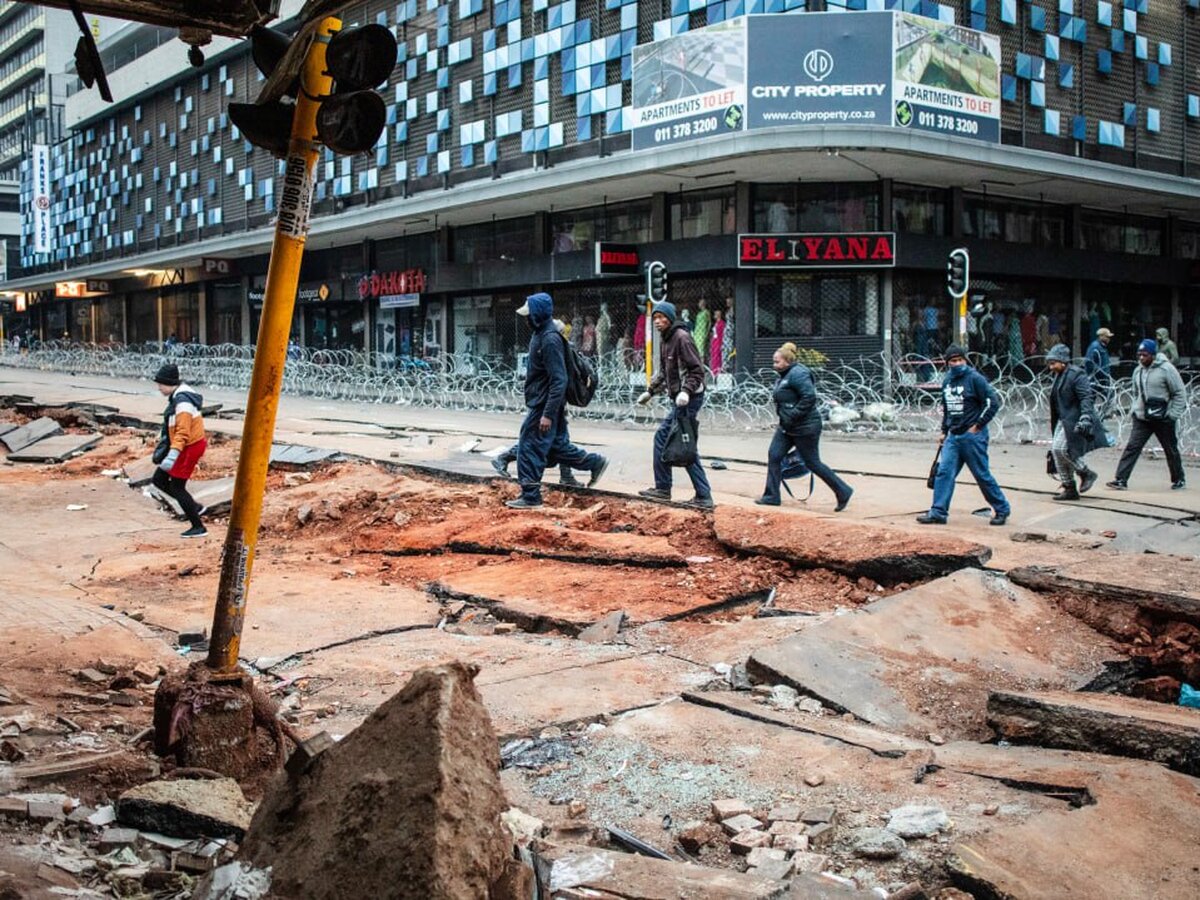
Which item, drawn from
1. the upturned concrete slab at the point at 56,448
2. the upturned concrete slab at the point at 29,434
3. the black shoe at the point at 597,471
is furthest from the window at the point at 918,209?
the upturned concrete slab at the point at 29,434

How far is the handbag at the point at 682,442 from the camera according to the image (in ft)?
33.9

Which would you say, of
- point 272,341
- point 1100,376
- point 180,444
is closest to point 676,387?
point 180,444

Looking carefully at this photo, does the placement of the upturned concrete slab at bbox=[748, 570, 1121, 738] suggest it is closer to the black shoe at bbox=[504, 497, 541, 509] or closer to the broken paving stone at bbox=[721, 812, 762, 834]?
the broken paving stone at bbox=[721, 812, 762, 834]

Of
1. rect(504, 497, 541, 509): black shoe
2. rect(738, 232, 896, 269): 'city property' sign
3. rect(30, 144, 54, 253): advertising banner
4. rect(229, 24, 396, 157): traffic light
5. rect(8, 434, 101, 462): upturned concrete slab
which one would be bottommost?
rect(504, 497, 541, 509): black shoe

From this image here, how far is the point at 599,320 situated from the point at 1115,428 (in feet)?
44.6

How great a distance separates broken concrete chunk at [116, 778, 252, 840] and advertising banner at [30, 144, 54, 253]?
66.3m

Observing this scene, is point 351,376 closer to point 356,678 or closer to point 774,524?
point 774,524

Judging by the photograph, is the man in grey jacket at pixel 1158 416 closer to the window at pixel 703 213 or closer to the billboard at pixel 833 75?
the billboard at pixel 833 75

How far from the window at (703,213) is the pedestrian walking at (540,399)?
52.5 ft

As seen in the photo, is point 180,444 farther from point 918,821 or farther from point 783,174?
point 783,174

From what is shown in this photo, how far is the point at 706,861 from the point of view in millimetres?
3848

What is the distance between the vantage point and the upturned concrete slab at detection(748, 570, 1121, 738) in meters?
5.59

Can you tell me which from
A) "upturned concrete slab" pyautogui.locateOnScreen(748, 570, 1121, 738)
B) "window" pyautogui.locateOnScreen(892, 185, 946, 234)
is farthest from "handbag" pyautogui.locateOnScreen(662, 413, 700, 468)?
"window" pyautogui.locateOnScreen(892, 185, 946, 234)

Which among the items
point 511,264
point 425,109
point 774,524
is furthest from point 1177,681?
point 425,109
